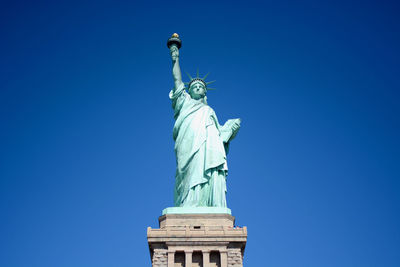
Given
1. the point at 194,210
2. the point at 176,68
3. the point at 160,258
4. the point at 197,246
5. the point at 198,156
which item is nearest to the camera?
the point at 160,258

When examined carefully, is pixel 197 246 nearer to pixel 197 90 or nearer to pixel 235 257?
pixel 235 257

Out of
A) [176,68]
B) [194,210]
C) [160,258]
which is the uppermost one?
[176,68]

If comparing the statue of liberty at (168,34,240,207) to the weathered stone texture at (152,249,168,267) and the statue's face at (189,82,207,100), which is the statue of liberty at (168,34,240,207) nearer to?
the statue's face at (189,82,207,100)

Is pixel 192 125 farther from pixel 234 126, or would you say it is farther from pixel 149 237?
pixel 149 237

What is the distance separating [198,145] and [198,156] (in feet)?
1.74

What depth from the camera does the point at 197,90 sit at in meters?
28.2

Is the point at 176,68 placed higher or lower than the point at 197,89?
higher

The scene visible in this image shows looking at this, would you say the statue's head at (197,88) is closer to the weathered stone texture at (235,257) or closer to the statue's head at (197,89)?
the statue's head at (197,89)

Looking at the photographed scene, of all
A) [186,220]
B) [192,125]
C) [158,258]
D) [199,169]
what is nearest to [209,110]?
[192,125]

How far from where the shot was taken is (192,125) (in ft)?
86.1

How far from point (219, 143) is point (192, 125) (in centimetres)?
148

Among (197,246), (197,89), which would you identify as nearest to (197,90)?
(197,89)

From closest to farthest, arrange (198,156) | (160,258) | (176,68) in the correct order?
(160,258), (198,156), (176,68)

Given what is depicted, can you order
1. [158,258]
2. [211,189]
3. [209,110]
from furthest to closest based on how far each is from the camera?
[209,110] < [211,189] < [158,258]
